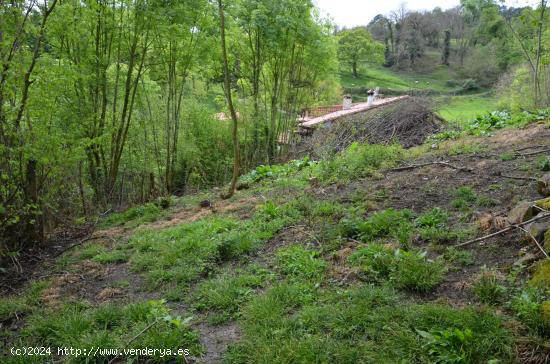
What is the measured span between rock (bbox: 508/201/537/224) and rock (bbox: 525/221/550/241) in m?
0.16

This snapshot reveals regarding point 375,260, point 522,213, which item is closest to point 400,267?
point 375,260

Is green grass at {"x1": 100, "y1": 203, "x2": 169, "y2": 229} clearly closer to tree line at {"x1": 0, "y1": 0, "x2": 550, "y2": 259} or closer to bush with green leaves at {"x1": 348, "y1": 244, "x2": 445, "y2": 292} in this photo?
tree line at {"x1": 0, "y1": 0, "x2": 550, "y2": 259}

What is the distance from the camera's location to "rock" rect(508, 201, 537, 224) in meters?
3.56

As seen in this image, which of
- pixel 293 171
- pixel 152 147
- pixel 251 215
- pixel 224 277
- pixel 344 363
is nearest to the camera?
pixel 344 363

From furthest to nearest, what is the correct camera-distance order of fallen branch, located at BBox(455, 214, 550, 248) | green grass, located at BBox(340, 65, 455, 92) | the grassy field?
1. green grass, located at BBox(340, 65, 455, 92)
2. the grassy field
3. fallen branch, located at BBox(455, 214, 550, 248)

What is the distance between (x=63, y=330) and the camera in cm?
336

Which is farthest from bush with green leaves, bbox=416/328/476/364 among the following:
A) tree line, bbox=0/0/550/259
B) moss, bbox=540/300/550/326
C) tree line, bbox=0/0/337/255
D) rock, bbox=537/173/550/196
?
tree line, bbox=0/0/337/255

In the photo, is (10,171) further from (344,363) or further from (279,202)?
(344,363)

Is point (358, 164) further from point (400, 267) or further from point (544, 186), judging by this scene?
point (400, 267)

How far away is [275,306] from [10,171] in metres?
4.11

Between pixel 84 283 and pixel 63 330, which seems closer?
pixel 63 330

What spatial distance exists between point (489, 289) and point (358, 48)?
152ft

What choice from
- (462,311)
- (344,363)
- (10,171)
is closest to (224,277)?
(344,363)

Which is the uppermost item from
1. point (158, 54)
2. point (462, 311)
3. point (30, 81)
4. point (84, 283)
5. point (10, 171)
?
point (158, 54)
